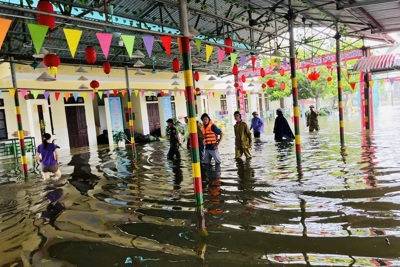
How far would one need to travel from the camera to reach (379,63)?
13.8 meters

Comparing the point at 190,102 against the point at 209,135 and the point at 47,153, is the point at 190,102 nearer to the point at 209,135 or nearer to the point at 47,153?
the point at 209,135

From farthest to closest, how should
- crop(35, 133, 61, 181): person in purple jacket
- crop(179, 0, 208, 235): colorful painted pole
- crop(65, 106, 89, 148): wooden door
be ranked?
crop(65, 106, 89, 148): wooden door → crop(35, 133, 61, 181): person in purple jacket → crop(179, 0, 208, 235): colorful painted pole

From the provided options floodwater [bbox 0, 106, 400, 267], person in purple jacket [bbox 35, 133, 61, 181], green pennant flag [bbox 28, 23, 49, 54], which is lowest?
floodwater [bbox 0, 106, 400, 267]

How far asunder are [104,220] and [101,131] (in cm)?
1619

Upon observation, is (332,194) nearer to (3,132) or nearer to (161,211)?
(161,211)

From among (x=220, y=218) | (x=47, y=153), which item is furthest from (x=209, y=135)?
(x=220, y=218)

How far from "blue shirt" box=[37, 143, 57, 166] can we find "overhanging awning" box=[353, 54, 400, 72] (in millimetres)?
12397

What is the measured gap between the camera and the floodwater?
133 inches

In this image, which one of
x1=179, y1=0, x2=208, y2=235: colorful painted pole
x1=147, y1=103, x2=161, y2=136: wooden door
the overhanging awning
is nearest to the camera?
x1=179, y1=0, x2=208, y2=235: colorful painted pole

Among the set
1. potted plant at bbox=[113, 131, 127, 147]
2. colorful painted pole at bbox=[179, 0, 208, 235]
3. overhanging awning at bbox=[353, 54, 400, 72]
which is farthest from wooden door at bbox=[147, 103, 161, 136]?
colorful painted pole at bbox=[179, 0, 208, 235]

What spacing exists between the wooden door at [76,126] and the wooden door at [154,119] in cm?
442

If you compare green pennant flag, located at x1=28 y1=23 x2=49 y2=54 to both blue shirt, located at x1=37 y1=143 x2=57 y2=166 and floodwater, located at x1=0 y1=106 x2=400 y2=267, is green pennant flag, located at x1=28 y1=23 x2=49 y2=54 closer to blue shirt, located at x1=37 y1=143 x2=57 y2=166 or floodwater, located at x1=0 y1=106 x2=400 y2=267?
floodwater, located at x1=0 y1=106 x2=400 y2=267

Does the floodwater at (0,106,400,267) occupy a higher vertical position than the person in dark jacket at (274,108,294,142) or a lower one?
lower

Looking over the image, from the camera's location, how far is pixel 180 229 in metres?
4.16
